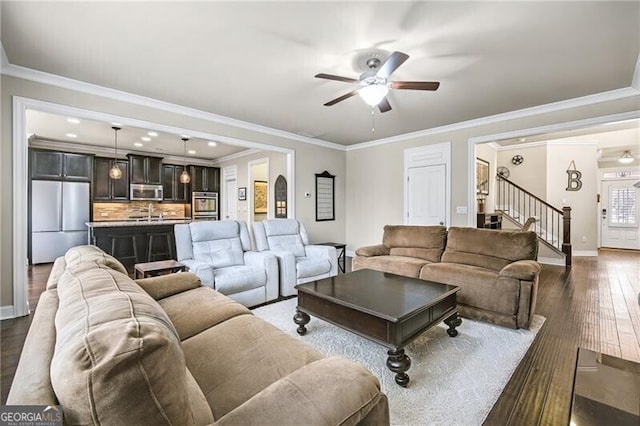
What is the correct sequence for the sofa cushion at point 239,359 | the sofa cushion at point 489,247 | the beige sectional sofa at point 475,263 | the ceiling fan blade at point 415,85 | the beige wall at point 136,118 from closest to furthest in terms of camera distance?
the sofa cushion at point 239,359, the ceiling fan blade at point 415,85, the beige sectional sofa at point 475,263, the beige wall at point 136,118, the sofa cushion at point 489,247

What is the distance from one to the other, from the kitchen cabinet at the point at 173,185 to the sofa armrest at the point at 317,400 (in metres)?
8.06

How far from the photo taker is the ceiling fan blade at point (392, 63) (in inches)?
82.7

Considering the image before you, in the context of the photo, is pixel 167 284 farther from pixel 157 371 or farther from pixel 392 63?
pixel 392 63

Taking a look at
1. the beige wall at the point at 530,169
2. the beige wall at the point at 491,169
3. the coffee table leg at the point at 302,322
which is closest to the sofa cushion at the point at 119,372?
the coffee table leg at the point at 302,322

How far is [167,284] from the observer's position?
2250mm

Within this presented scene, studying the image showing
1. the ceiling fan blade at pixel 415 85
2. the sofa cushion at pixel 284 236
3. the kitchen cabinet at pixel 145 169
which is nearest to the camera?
the ceiling fan blade at pixel 415 85

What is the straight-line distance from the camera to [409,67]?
289cm

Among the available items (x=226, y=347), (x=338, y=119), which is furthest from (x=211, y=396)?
(x=338, y=119)

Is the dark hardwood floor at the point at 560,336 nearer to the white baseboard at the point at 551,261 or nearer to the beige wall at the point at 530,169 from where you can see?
the white baseboard at the point at 551,261

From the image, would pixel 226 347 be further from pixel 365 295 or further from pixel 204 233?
pixel 204 233

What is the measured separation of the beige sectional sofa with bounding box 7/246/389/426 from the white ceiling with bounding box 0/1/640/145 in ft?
6.30

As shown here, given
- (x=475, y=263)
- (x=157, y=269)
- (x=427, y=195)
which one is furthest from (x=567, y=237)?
(x=157, y=269)

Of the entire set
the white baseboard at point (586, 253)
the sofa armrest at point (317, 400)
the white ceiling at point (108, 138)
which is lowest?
the white baseboard at point (586, 253)

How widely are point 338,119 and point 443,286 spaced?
10.1 ft
